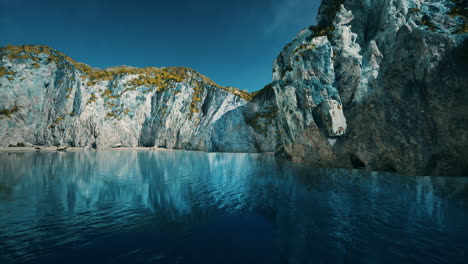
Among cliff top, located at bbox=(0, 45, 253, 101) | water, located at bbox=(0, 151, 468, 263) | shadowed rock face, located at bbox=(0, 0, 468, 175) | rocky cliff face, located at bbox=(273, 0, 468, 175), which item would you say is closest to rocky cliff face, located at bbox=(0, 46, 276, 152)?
cliff top, located at bbox=(0, 45, 253, 101)

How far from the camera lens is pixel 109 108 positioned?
3728 inches

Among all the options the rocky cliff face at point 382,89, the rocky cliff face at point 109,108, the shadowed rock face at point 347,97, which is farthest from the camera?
the rocky cliff face at point 109,108

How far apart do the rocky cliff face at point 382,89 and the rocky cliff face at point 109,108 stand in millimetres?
45933

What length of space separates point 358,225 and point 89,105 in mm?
109704

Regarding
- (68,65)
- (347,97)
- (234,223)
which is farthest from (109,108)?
(234,223)

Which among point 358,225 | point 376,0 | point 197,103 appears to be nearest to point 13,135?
point 197,103

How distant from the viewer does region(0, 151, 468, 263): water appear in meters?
8.98

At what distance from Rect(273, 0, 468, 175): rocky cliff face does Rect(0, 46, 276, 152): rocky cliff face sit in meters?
45.9

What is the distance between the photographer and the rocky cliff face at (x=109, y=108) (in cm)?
7800

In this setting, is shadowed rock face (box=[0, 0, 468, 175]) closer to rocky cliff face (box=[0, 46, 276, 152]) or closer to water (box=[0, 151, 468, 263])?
rocky cliff face (box=[0, 46, 276, 152])

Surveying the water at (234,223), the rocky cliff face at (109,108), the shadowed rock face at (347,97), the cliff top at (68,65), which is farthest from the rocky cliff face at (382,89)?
the cliff top at (68,65)

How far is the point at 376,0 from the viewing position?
37594mm

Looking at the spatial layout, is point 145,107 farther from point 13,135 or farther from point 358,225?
point 358,225

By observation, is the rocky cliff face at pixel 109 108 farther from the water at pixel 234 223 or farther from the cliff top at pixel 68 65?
the water at pixel 234 223
